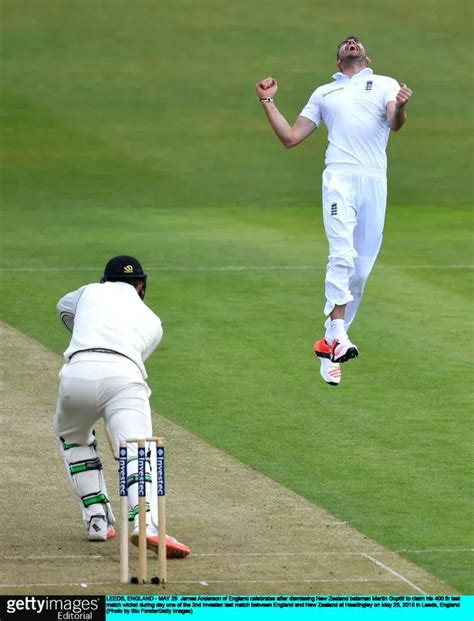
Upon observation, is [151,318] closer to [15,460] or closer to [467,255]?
[15,460]

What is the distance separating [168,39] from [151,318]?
30.6 meters

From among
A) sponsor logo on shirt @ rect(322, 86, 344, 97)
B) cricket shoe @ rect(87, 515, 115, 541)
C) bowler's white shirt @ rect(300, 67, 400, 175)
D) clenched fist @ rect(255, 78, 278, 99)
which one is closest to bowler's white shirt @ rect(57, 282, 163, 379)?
cricket shoe @ rect(87, 515, 115, 541)

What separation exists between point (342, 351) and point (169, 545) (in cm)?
277

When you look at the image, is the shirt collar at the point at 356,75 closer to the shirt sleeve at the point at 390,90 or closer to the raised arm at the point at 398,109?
the shirt sleeve at the point at 390,90

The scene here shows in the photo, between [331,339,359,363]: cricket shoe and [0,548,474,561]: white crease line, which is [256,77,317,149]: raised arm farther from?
[0,548,474,561]: white crease line

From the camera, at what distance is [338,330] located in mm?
14648

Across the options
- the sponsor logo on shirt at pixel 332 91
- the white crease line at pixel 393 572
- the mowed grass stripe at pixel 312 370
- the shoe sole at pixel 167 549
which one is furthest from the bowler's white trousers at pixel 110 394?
the sponsor logo on shirt at pixel 332 91

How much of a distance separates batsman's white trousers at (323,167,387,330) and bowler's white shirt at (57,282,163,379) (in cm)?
196

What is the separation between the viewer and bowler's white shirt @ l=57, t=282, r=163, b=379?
13211 millimetres

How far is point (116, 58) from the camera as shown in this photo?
42.1 meters

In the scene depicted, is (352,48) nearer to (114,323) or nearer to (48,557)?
(114,323)

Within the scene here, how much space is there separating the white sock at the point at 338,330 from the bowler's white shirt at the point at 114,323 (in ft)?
6.24

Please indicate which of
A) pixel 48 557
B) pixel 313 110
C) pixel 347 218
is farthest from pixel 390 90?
pixel 48 557

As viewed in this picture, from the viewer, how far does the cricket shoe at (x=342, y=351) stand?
14445mm
